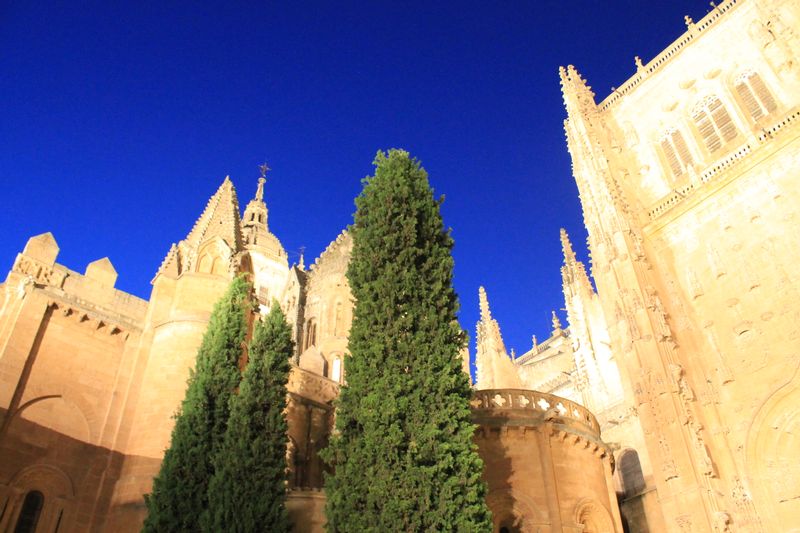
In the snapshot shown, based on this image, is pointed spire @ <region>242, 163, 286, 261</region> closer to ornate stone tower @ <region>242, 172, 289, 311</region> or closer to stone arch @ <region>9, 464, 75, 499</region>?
ornate stone tower @ <region>242, 172, 289, 311</region>

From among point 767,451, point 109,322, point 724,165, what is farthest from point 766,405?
point 109,322

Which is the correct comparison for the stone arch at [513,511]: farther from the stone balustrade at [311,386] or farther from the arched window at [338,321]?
the arched window at [338,321]

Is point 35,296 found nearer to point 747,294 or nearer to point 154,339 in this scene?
point 154,339

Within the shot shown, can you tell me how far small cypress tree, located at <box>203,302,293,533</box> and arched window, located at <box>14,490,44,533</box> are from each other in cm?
488

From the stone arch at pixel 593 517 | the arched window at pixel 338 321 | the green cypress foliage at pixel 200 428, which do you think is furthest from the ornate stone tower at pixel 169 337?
the arched window at pixel 338 321

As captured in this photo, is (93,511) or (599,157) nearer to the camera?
(93,511)

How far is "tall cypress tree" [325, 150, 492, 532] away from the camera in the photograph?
10023 millimetres

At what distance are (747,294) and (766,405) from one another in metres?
3.95

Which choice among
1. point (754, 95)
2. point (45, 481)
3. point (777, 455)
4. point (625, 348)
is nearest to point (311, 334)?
point (625, 348)

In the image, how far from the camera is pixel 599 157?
2756 centimetres

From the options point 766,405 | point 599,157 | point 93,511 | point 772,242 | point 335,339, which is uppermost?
point 599,157

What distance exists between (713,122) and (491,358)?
15030mm

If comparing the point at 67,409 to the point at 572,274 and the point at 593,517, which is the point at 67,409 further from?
the point at 572,274

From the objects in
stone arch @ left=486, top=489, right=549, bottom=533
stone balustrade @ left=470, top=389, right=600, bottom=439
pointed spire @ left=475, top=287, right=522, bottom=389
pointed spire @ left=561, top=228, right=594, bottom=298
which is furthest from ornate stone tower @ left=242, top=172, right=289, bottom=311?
stone arch @ left=486, top=489, right=549, bottom=533
